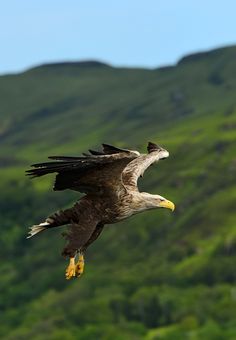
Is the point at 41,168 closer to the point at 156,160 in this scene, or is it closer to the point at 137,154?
the point at 137,154

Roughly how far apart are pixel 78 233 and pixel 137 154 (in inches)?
88.2

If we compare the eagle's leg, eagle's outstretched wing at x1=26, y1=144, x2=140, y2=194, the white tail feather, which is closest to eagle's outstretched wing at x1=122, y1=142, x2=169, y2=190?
eagle's outstretched wing at x1=26, y1=144, x2=140, y2=194

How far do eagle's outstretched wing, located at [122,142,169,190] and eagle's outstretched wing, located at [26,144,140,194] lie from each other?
1.11 meters

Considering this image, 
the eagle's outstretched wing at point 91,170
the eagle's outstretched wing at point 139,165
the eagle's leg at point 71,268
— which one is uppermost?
the eagle's outstretched wing at point 139,165

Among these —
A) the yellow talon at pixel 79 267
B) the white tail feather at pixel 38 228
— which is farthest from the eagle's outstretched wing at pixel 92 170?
the yellow talon at pixel 79 267

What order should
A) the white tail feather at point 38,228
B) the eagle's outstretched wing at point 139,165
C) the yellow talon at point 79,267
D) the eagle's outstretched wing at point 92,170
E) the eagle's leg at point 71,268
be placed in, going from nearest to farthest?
1. the eagle's leg at point 71,268
2. the yellow talon at point 79,267
3. the eagle's outstretched wing at point 92,170
4. the white tail feather at point 38,228
5. the eagle's outstretched wing at point 139,165

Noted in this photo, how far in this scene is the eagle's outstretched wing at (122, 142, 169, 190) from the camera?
1021 inches

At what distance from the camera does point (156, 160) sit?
29203 mm

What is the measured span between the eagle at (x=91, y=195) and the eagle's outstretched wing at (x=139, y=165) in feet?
3.28

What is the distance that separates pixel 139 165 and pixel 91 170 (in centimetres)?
361

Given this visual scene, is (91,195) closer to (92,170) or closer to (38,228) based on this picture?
(92,170)

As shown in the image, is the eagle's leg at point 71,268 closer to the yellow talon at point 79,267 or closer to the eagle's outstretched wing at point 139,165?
the yellow talon at point 79,267

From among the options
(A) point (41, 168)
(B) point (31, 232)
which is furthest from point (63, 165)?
(B) point (31, 232)

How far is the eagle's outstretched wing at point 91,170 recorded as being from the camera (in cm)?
2389
